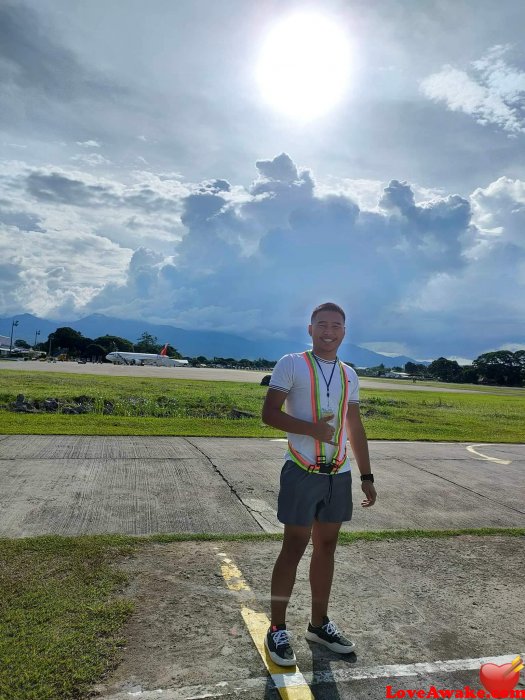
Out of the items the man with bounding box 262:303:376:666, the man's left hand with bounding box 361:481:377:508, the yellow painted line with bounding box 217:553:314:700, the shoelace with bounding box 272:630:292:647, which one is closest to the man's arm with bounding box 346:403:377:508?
the man's left hand with bounding box 361:481:377:508

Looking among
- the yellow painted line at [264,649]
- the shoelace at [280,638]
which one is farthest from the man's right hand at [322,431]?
the yellow painted line at [264,649]

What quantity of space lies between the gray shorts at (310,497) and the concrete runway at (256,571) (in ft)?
2.72

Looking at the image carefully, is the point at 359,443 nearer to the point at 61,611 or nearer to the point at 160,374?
the point at 61,611

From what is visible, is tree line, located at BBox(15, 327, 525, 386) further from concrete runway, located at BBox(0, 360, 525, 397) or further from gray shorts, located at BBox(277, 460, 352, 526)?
gray shorts, located at BBox(277, 460, 352, 526)

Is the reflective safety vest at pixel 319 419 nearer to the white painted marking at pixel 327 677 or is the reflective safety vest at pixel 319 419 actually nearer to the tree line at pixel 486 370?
the white painted marking at pixel 327 677

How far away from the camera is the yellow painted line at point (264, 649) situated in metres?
2.85

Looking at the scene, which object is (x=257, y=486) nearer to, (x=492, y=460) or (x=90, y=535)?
(x=90, y=535)

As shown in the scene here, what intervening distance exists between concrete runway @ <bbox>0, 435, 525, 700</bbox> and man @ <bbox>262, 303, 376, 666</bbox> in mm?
224

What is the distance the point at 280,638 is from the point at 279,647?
0.17 feet

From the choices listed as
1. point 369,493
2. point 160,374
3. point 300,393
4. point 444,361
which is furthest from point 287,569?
point 444,361

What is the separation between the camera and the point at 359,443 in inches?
139

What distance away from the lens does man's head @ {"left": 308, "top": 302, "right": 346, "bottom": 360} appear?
130 inches

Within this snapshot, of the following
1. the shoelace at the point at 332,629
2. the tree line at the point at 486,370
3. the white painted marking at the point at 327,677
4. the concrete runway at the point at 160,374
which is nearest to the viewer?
the white painted marking at the point at 327,677

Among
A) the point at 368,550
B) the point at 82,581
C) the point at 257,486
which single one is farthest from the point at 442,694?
the point at 257,486
